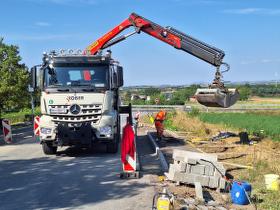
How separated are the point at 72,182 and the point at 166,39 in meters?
8.77

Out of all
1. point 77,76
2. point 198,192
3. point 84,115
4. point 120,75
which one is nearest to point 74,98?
point 84,115

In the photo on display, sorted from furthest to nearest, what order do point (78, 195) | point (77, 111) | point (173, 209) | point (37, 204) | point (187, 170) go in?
point (77, 111)
point (187, 170)
point (78, 195)
point (37, 204)
point (173, 209)

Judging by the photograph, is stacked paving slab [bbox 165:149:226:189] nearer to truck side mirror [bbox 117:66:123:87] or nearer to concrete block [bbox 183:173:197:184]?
concrete block [bbox 183:173:197:184]

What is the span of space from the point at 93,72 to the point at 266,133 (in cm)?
1210

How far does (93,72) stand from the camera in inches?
560

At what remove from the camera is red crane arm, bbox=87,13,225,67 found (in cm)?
1623

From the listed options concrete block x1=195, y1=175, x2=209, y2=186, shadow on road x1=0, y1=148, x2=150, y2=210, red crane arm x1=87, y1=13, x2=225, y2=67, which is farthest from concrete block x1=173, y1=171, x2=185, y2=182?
red crane arm x1=87, y1=13, x2=225, y2=67

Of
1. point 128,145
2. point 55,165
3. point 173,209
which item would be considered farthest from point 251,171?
point 55,165

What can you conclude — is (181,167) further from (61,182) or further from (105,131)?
(105,131)

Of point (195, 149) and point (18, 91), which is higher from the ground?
point (18, 91)

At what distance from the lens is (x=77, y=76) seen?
1417 cm

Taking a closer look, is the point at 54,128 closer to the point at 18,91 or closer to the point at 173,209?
the point at 173,209

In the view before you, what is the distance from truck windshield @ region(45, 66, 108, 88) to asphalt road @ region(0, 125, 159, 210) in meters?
2.46

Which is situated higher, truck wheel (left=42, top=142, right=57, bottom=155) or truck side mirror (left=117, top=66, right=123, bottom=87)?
truck side mirror (left=117, top=66, right=123, bottom=87)
